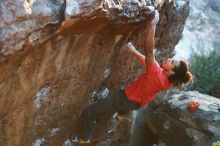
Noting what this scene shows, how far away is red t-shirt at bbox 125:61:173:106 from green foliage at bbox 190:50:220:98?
10539 millimetres

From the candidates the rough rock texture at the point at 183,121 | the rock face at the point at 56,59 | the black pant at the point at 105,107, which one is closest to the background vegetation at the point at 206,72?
the rough rock texture at the point at 183,121

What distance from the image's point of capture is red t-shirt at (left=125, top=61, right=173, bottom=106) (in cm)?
503

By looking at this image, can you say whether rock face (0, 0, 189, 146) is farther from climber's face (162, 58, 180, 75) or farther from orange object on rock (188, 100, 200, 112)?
orange object on rock (188, 100, 200, 112)

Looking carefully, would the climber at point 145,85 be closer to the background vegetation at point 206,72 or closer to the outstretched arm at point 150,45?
the outstretched arm at point 150,45

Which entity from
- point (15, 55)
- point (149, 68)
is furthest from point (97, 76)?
point (15, 55)

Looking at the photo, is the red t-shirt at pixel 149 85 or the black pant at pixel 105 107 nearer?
the red t-shirt at pixel 149 85

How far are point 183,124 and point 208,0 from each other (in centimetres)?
1153

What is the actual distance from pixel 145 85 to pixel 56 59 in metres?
1.30

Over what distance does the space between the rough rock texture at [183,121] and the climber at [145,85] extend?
12.0 feet

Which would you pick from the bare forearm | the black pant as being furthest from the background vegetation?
the bare forearm

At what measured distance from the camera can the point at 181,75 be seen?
193 inches

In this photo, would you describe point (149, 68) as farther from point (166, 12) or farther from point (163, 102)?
point (163, 102)

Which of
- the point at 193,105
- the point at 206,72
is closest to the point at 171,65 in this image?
the point at 193,105

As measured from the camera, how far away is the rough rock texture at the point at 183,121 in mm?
8891
